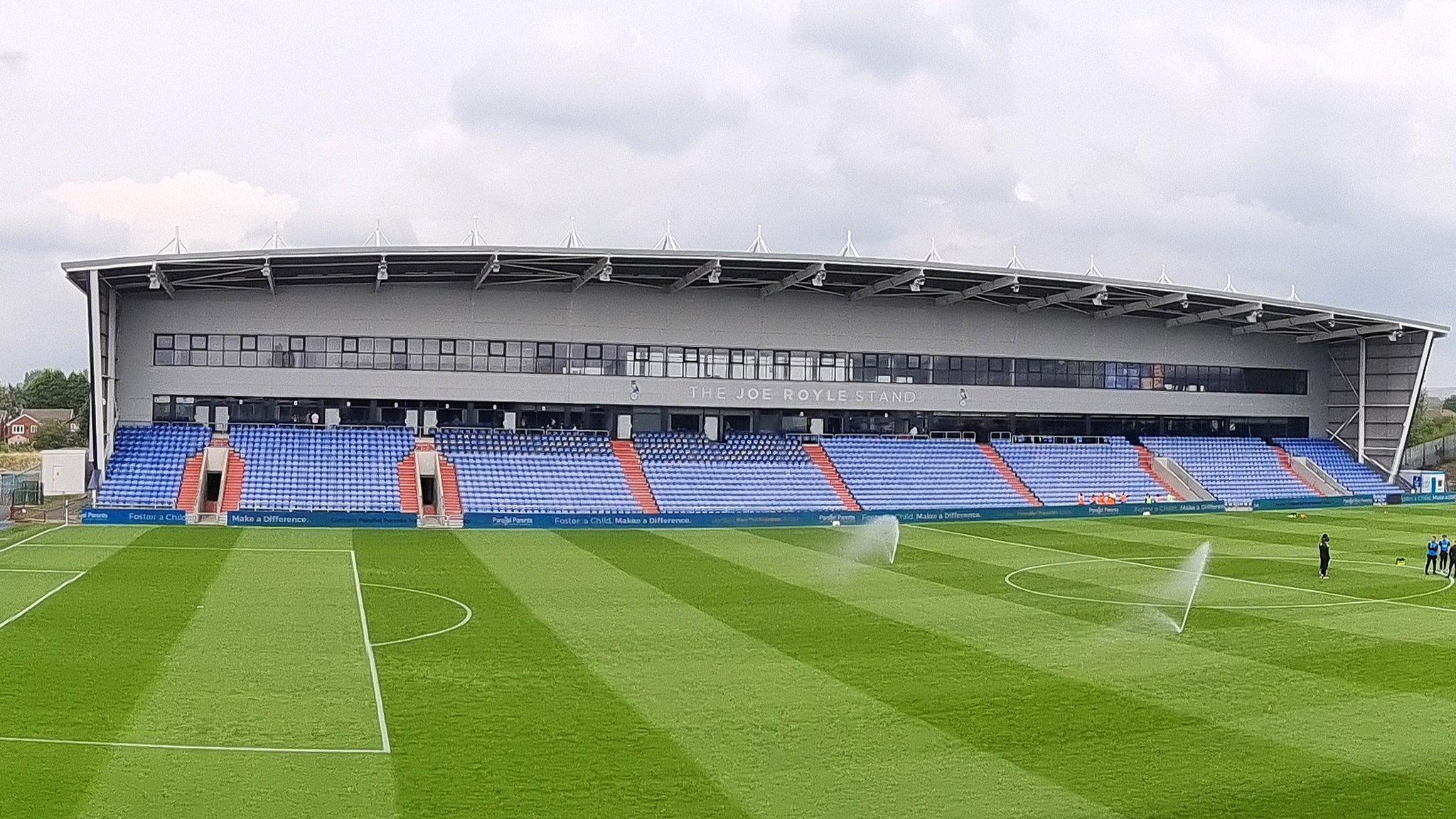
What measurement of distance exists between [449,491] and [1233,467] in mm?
41607

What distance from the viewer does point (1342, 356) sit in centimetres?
7006

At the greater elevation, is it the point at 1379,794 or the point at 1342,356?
the point at 1342,356

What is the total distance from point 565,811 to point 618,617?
1187 centimetres

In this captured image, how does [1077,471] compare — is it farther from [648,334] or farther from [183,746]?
[183,746]

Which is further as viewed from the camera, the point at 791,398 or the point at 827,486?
the point at 791,398

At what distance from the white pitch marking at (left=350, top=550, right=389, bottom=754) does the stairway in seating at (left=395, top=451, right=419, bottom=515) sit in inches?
624

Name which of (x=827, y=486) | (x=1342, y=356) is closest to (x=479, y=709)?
(x=827, y=486)

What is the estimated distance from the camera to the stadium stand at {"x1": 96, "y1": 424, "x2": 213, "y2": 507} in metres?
44.2

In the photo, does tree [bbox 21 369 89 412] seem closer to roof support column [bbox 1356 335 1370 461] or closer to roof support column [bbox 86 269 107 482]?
roof support column [bbox 86 269 107 482]

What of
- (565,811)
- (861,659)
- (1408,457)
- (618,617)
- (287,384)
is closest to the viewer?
(565,811)

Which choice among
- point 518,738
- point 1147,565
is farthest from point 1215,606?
point 518,738

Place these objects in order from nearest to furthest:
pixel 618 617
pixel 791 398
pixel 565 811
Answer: pixel 565 811 → pixel 618 617 → pixel 791 398

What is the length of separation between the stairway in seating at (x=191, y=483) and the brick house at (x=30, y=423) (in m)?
74.8

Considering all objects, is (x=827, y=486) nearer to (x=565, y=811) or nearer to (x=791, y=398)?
(x=791, y=398)
